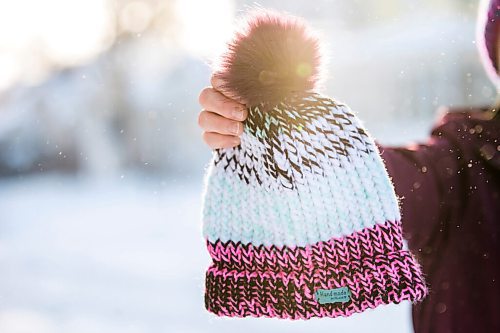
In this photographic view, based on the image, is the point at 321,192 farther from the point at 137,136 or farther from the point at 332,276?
the point at 137,136

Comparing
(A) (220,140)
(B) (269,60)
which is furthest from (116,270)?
(B) (269,60)

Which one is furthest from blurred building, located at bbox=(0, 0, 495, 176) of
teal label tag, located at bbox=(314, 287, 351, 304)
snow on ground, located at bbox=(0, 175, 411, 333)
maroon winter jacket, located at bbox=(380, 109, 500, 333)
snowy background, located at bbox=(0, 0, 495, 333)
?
teal label tag, located at bbox=(314, 287, 351, 304)

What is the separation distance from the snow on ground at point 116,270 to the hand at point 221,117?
34cm

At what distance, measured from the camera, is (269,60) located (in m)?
0.96

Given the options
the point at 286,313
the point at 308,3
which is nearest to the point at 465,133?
the point at 286,313

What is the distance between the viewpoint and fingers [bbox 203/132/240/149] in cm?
103

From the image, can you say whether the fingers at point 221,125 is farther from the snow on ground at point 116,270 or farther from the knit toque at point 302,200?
the snow on ground at point 116,270

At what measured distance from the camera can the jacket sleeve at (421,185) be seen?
1.29m

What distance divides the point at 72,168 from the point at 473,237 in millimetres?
13277

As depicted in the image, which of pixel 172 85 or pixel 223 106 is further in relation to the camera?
pixel 172 85

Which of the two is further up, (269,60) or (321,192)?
(269,60)

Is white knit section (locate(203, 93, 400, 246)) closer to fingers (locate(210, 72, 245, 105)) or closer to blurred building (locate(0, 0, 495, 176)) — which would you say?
fingers (locate(210, 72, 245, 105))

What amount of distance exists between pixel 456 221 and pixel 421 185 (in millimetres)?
125

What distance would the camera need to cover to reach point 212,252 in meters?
1.06
